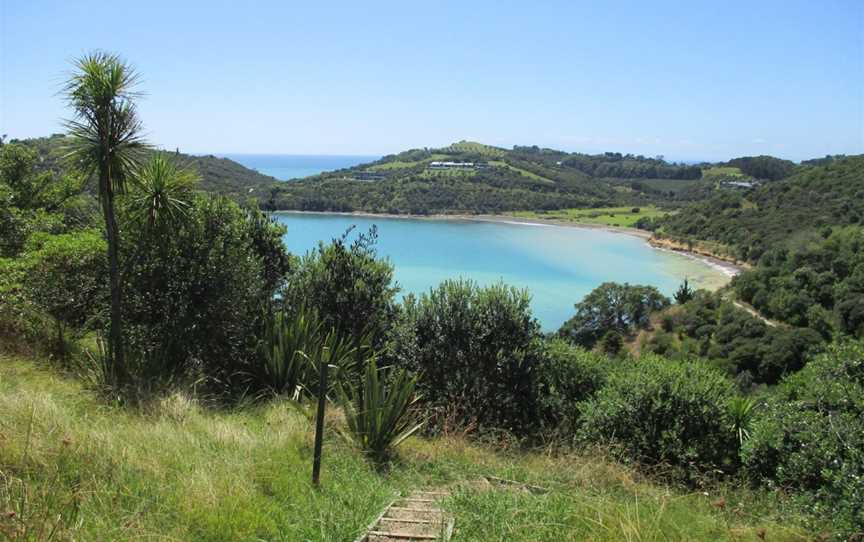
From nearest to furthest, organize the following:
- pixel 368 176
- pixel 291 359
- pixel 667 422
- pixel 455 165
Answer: pixel 667 422, pixel 291 359, pixel 368 176, pixel 455 165

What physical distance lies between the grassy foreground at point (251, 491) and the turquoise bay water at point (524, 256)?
39.6 meters

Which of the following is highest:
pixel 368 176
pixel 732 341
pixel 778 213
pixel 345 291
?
pixel 368 176

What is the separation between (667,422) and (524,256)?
6588cm

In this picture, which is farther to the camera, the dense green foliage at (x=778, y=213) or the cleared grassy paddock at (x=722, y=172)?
the cleared grassy paddock at (x=722, y=172)

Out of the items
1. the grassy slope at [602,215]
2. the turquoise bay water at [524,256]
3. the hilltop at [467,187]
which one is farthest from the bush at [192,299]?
the grassy slope at [602,215]

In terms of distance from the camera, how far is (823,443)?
431 centimetres

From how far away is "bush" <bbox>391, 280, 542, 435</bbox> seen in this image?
7.57m

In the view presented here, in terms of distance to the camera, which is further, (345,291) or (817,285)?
(817,285)

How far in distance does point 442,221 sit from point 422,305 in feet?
280

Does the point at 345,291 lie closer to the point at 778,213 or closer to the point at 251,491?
the point at 251,491

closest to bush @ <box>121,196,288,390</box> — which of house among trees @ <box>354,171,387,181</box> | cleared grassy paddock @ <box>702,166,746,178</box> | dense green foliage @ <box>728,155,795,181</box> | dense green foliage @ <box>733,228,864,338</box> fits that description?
dense green foliage @ <box>733,228,864,338</box>

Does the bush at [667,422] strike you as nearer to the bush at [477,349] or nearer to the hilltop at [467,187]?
the bush at [477,349]

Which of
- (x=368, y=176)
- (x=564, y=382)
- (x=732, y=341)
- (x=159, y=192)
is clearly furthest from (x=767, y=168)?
(x=159, y=192)

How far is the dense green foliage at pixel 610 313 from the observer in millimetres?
38562
